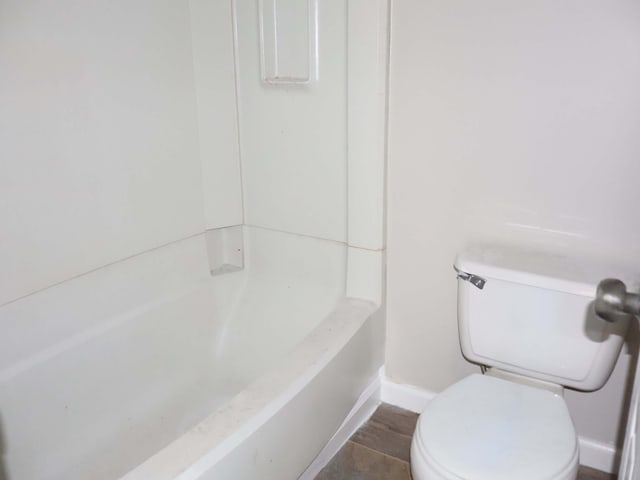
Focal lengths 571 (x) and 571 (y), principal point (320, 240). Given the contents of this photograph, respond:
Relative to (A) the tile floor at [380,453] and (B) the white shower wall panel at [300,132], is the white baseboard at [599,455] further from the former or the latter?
(B) the white shower wall panel at [300,132]

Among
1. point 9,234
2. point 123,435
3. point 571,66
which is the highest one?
point 571,66

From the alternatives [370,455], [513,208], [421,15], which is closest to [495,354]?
[513,208]

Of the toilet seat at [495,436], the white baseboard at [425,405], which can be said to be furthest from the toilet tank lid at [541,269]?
the white baseboard at [425,405]

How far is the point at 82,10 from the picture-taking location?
1577mm

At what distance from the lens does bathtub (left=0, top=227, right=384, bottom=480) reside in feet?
4.53

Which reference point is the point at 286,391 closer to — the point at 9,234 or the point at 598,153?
the point at 9,234

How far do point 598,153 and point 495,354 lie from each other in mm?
626

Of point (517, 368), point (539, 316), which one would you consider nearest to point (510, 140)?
point (539, 316)

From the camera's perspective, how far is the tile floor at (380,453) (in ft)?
5.89

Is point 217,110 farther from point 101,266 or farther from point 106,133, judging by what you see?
point 101,266

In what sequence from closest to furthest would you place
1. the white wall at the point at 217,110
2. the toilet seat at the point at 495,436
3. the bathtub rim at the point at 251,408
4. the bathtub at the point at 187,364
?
the bathtub rim at the point at 251,408, the toilet seat at the point at 495,436, the bathtub at the point at 187,364, the white wall at the point at 217,110

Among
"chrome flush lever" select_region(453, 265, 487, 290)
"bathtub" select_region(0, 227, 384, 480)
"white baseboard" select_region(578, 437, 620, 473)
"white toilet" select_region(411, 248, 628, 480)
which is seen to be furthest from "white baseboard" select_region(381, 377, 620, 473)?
"chrome flush lever" select_region(453, 265, 487, 290)

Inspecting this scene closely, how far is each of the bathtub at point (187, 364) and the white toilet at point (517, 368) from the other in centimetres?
33

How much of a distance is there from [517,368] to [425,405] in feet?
1.33
